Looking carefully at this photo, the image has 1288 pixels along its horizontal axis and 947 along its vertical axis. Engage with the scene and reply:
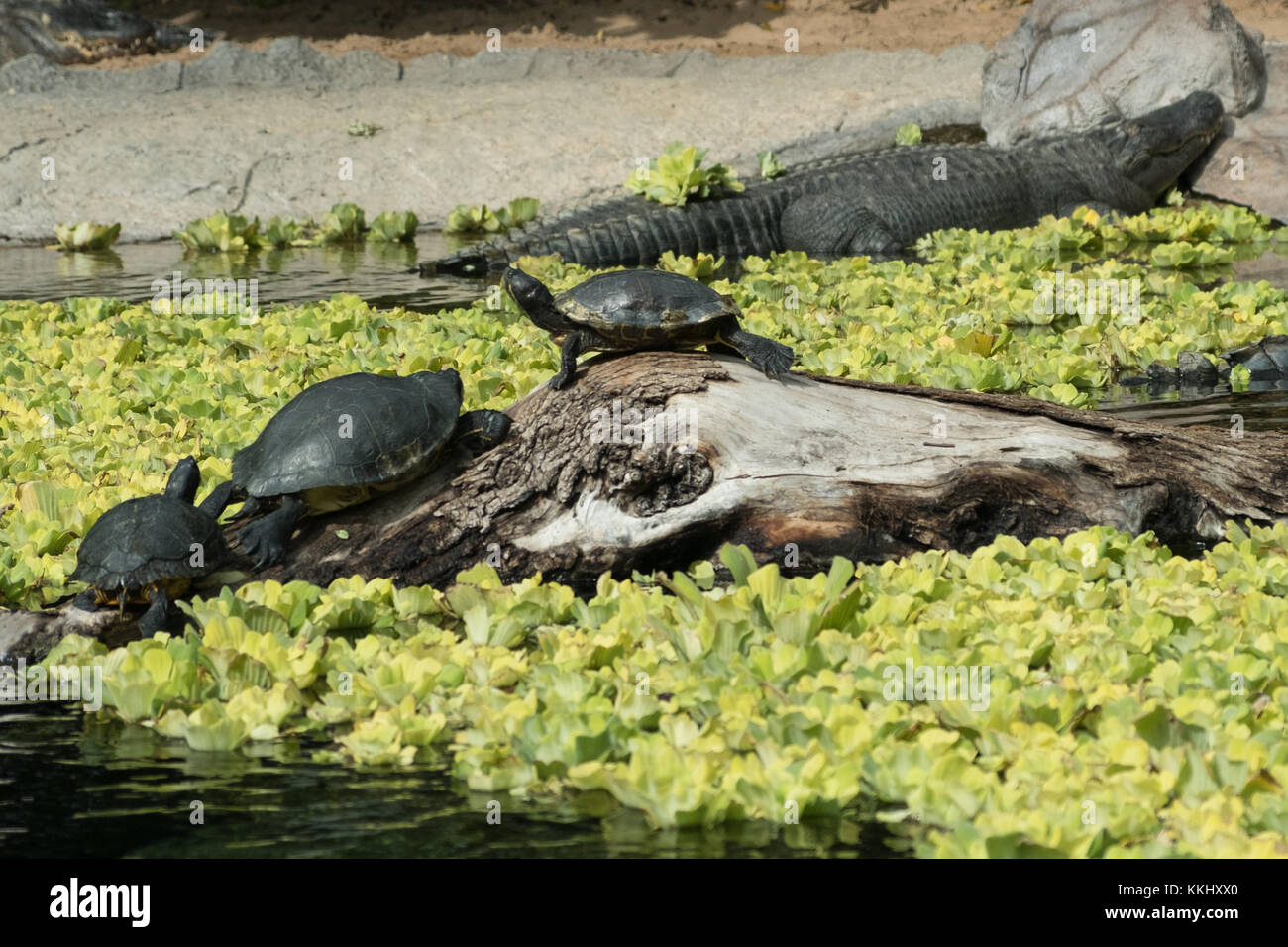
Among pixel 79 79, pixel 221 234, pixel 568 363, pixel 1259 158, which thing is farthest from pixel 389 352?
pixel 79 79

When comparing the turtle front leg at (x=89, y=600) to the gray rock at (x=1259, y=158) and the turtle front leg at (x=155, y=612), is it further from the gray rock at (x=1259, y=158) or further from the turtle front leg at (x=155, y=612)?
the gray rock at (x=1259, y=158)

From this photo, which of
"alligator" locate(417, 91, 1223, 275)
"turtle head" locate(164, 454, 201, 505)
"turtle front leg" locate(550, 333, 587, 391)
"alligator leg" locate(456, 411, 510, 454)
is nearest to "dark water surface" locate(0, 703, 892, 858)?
"turtle head" locate(164, 454, 201, 505)

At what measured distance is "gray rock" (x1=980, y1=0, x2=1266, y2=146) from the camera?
12.9m

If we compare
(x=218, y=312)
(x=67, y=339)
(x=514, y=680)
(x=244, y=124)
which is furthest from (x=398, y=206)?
(x=514, y=680)

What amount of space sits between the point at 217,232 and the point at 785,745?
9908 millimetres

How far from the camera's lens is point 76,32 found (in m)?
18.7

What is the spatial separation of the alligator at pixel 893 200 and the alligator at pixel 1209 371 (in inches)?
187

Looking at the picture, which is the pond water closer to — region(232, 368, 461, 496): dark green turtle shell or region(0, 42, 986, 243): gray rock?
region(232, 368, 461, 496): dark green turtle shell

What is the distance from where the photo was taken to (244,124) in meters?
13.8

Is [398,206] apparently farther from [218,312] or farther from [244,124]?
[218,312]

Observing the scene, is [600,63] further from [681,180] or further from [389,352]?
[389,352]

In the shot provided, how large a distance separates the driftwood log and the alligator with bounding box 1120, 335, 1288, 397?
2.11 m

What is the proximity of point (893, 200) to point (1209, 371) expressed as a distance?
5.37 m

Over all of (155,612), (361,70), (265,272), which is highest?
(361,70)
